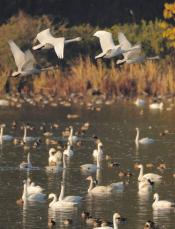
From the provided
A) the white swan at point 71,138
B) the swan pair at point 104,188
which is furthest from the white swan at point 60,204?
the white swan at point 71,138

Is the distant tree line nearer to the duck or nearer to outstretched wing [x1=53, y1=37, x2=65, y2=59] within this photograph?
the duck

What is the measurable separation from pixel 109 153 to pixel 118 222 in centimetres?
1156

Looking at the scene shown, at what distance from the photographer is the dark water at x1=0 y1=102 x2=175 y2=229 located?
2628 cm

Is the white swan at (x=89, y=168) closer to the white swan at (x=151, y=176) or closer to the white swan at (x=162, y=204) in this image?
the white swan at (x=151, y=176)

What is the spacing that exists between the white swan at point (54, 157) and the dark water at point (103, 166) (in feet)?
0.77

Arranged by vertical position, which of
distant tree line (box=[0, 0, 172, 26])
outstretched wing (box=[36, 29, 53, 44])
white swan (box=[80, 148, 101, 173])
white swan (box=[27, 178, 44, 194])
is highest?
distant tree line (box=[0, 0, 172, 26])

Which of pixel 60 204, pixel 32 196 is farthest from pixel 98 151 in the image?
pixel 60 204

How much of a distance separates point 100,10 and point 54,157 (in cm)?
3987

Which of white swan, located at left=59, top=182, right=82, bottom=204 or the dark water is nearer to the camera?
the dark water

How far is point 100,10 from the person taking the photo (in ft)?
241

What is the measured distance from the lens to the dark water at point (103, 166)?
86.2ft

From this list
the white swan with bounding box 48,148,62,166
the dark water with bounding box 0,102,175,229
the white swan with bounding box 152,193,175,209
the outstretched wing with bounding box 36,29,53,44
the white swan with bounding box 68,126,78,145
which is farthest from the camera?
the white swan with bounding box 68,126,78,145

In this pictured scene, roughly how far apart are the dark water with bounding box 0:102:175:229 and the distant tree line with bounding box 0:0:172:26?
19.3 m

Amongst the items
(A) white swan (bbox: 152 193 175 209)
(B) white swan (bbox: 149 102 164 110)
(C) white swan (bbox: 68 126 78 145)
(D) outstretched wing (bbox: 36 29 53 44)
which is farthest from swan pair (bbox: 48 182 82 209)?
(B) white swan (bbox: 149 102 164 110)
